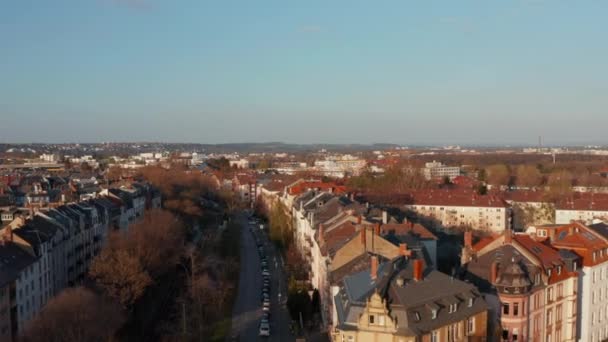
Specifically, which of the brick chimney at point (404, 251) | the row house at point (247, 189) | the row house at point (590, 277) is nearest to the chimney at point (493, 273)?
the brick chimney at point (404, 251)

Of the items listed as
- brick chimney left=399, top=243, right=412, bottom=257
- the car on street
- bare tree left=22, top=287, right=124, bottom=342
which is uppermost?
brick chimney left=399, top=243, right=412, bottom=257

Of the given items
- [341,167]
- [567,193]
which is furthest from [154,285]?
[341,167]

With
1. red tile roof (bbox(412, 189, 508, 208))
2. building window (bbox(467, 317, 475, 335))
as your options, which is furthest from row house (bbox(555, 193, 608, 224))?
building window (bbox(467, 317, 475, 335))

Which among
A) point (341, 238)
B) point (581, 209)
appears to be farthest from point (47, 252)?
point (581, 209)

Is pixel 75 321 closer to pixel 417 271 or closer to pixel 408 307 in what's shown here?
pixel 408 307

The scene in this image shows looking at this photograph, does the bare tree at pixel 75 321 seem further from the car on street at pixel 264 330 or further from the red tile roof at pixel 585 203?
the red tile roof at pixel 585 203

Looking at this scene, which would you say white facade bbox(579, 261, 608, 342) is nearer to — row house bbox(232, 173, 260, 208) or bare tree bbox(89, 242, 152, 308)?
bare tree bbox(89, 242, 152, 308)
